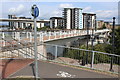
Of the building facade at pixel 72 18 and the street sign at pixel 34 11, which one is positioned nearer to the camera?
the street sign at pixel 34 11

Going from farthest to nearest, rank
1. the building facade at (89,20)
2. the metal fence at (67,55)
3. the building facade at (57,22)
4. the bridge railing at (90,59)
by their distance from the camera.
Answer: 1. the building facade at (57,22)
2. the building facade at (89,20)
3. the metal fence at (67,55)
4. the bridge railing at (90,59)

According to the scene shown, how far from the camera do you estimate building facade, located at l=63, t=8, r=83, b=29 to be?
84.0 meters

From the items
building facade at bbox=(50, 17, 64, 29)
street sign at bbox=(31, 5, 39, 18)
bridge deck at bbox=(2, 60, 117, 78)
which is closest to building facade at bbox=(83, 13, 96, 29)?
bridge deck at bbox=(2, 60, 117, 78)

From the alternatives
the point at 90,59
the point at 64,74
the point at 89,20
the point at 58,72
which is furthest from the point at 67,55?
the point at 64,74

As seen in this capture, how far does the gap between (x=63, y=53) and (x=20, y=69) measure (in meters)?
6.79

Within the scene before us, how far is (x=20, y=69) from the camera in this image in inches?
236

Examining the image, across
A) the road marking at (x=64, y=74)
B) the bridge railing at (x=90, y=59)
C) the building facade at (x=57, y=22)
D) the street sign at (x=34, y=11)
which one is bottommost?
the bridge railing at (x=90, y=59)

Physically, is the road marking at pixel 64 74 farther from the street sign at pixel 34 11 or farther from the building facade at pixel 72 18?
the building facade at pixel 72 18

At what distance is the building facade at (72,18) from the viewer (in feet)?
276

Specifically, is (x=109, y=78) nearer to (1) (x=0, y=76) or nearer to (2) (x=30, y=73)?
(2) (x=30, y=73)

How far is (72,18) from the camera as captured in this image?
88938 millimetres

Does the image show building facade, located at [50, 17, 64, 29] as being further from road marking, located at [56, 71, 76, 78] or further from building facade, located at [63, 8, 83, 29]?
road marking, located at [56, 71, 76, 78]

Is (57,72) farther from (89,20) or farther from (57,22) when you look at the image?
(57,22)

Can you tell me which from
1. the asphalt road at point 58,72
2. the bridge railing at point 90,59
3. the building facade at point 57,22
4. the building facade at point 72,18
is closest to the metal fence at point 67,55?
the bridge railing at point 90,59
